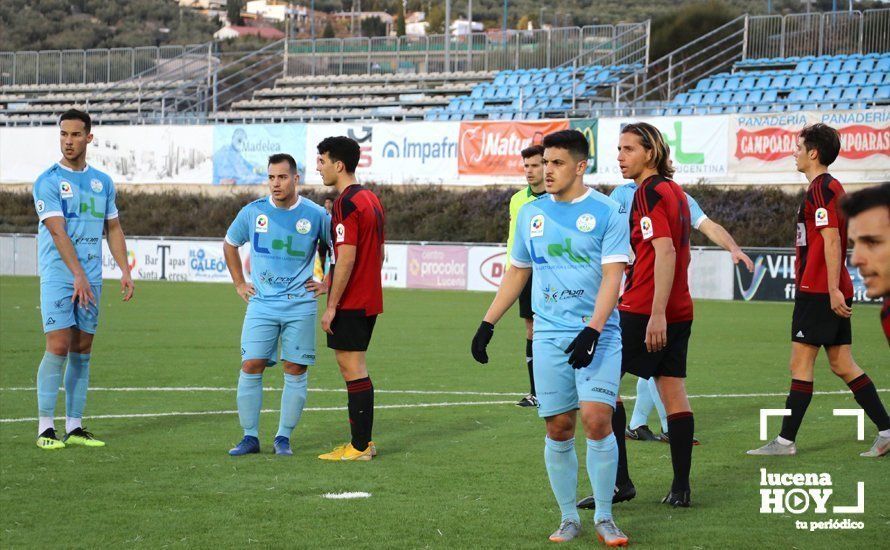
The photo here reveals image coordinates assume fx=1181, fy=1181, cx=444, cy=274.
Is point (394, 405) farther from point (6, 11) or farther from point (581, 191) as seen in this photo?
point (6, 11)

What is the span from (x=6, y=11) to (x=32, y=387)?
91.9m

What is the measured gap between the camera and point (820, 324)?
8.35 metres

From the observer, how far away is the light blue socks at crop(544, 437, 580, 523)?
5.95 m

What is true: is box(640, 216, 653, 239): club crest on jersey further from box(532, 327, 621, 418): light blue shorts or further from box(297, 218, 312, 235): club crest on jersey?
box(297, 218, 312, 235): club crest on jersey

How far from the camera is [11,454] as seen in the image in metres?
8.34

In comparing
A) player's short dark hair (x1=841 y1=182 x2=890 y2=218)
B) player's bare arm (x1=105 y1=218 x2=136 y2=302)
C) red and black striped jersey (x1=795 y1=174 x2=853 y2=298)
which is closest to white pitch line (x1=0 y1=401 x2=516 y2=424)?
player's bare arm (x1=105 y1=218 x2=136 y2=302)

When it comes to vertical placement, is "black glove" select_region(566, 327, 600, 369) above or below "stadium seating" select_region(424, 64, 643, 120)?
below

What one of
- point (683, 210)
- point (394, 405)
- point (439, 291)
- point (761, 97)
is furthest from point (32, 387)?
point (761, 97)

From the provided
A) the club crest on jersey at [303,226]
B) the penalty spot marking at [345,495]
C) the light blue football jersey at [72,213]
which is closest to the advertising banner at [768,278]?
the club crest on jersey at [303,226]

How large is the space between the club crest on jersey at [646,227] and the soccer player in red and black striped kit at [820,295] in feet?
6.21

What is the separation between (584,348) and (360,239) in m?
3.04

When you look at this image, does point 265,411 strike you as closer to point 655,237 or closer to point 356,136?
point 655,237

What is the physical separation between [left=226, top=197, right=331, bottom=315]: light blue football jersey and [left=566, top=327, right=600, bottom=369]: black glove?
3452 millimetres

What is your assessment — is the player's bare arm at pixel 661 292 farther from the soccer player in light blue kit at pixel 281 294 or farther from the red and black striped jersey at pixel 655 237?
the soccer player in light blue kit at pixel 281 294
